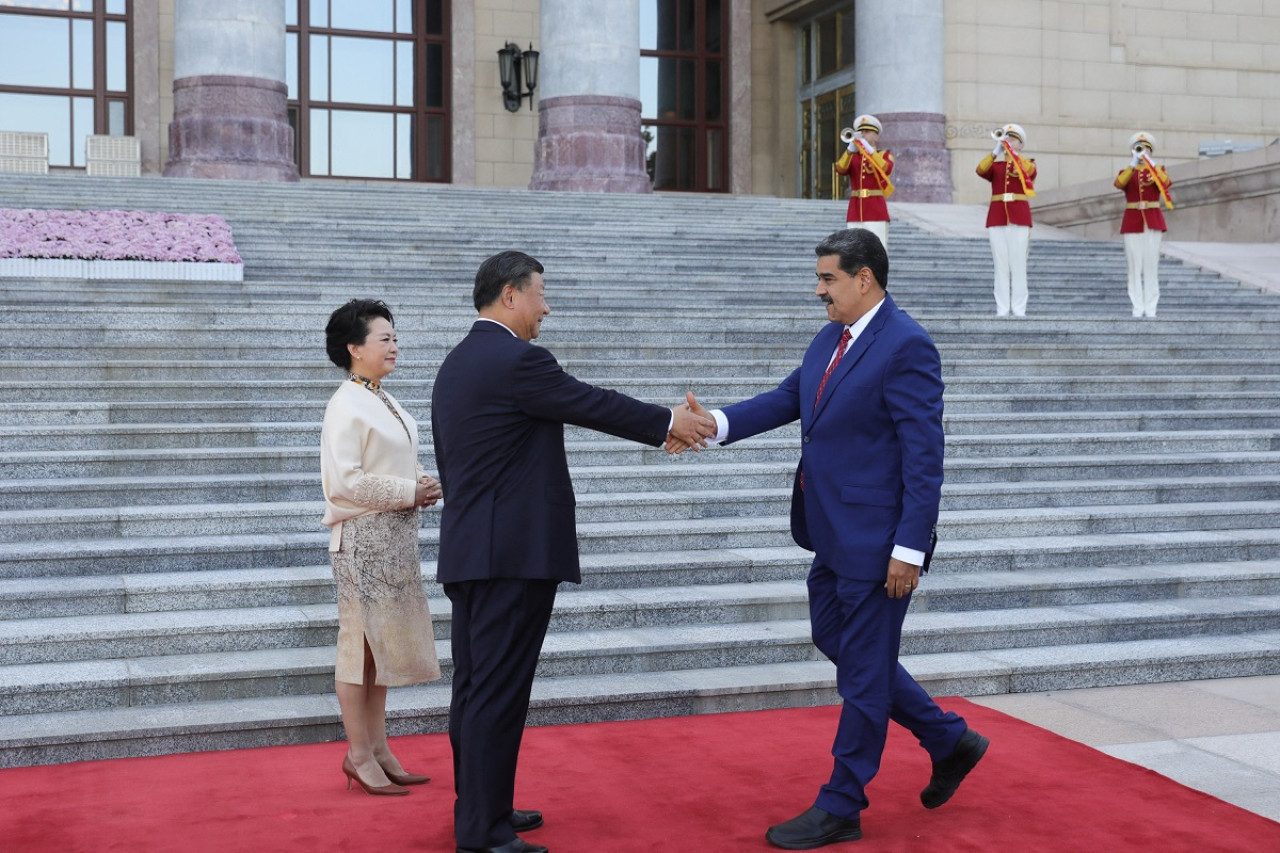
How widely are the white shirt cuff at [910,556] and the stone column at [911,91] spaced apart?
1846 centimetres

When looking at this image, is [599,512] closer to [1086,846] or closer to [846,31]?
[1086,846]

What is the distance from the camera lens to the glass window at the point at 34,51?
76.7 feet

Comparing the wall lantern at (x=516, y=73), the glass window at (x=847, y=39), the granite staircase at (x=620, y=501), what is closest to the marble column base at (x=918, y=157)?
the glass window at (x=847, y=39)

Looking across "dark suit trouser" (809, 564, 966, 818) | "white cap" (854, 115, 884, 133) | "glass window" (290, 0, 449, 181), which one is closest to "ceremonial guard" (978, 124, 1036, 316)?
"white cap" (854, 115, 884, 133)

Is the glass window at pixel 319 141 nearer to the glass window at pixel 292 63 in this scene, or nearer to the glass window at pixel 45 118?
the glass window at pixel 292 63

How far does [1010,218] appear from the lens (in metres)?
14.3

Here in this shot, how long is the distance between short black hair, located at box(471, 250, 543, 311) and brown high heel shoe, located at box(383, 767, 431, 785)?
1.67 m

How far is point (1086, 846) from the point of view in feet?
15.1

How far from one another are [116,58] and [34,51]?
1.18 metres

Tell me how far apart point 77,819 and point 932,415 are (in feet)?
9.72

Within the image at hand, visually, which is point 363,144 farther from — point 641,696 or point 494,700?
point 494,700

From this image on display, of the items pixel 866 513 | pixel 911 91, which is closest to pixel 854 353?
pixel 866 513

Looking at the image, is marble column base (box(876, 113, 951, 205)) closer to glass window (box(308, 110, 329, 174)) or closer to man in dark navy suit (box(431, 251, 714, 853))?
glass window (box(308, 110, 329, 174))

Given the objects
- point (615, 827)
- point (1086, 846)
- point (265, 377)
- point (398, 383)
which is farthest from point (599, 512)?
point (1086, 846)
